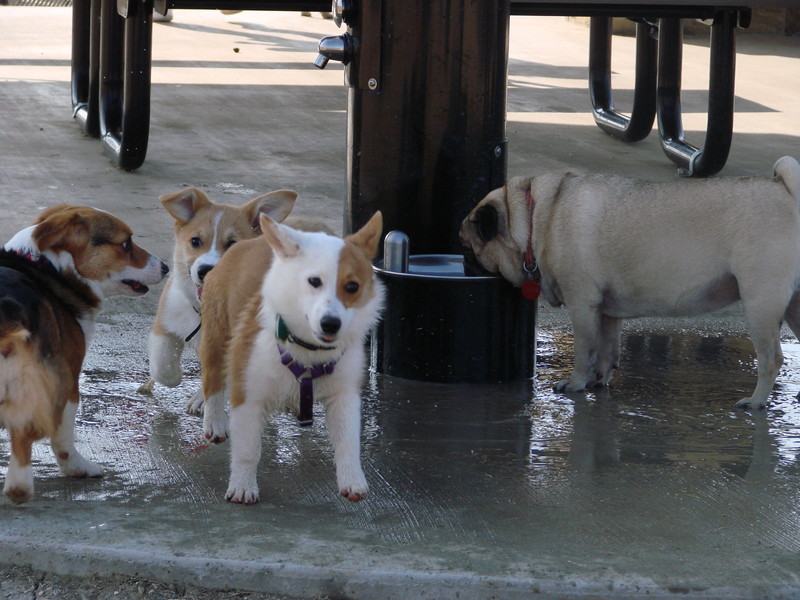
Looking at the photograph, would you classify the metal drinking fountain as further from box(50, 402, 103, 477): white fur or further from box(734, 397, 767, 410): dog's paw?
box(50, 402, 103, 477): white fur

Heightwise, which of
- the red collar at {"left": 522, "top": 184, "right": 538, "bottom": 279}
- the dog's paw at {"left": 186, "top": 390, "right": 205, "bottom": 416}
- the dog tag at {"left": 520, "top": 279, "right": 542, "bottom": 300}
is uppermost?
the red collar at {"left": 522, "top": 184, "right": 538, "bottom": 279}

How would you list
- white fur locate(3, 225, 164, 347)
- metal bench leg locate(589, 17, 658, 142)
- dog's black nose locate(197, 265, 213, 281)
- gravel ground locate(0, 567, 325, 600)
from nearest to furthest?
gravel ground locate(0, 567, 325, 600), white fur locate(3, 225, 164, 347), dog's black nose locate(197, 265, 213, 281), metal bench leg locate(589, 17, 658, 142)

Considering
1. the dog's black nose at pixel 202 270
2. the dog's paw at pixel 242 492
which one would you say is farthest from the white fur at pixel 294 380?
the dog's black nose at pixel 202 270

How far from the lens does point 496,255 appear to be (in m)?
5.66

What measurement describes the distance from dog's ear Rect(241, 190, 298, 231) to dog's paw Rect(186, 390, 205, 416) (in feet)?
2.54

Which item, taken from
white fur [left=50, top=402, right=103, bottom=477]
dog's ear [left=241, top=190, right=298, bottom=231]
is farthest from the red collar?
white fur [left=50, top=402, right=103, bottom=477]

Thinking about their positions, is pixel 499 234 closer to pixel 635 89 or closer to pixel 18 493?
pixel 18 493

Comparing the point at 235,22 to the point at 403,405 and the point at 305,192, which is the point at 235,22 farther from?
the point at 403,405

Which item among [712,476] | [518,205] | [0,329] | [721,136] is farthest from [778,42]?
[0,329]

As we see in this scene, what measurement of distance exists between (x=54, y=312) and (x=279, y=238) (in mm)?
930

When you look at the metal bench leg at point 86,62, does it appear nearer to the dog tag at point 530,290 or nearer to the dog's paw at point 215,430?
the dog tag at point 530,290

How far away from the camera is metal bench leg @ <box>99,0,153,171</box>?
30.5ft

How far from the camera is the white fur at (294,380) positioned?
378 centimetres

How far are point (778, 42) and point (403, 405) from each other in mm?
15688
